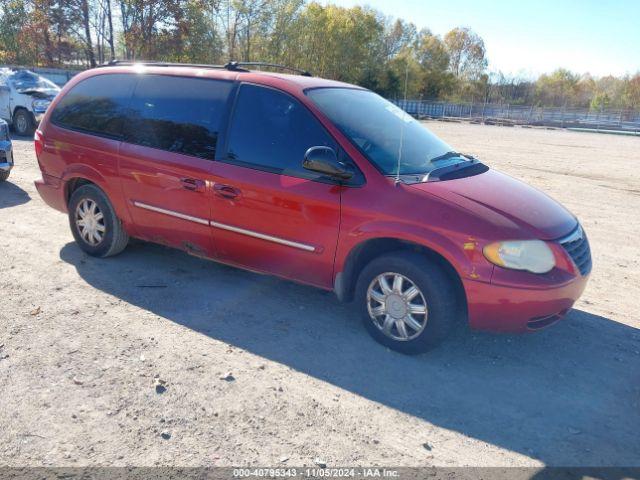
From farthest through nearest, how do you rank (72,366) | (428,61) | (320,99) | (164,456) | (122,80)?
1. (428,61)
2. (122,80)
3. (320,99)
4. (72,366)
5. (164,456)

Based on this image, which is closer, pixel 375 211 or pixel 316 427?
pixel 316 427

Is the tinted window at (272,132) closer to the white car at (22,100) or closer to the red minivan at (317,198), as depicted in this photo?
the red minivan at (317,198)

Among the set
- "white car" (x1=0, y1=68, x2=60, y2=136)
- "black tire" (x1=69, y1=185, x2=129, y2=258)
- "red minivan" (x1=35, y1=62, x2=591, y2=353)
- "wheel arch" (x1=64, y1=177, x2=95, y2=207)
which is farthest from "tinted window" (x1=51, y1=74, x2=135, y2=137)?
"white car" (x1=0, y1=68, x2=60, y2=136)

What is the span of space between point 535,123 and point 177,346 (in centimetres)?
5581

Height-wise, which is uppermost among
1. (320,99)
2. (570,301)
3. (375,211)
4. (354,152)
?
(320,99)

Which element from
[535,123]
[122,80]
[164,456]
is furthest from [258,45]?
[164,456]

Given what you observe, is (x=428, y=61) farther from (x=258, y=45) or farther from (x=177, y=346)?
(x=177, y=346)

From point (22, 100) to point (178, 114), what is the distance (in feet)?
41.3

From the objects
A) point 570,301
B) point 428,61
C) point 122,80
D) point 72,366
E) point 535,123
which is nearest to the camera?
point 72,366

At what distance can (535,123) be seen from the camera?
175 ft

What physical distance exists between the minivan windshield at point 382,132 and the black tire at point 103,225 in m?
2.33

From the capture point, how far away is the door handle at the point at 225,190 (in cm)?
425

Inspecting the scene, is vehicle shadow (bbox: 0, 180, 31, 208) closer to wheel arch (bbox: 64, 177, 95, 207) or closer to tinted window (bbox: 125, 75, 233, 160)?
wheel arch (bbox: 64, 177, 95, 207)

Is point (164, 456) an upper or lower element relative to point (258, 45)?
lower
